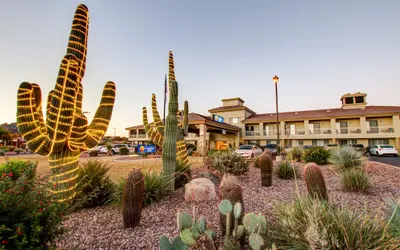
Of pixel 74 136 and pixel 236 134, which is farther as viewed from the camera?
pixel 236 134

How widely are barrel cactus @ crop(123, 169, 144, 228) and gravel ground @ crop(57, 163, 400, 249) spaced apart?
0.16 metres

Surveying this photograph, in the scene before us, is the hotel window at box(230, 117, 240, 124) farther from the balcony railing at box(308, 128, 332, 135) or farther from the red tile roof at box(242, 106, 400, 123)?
the balcony railing at box(308, 128, 332, 135)

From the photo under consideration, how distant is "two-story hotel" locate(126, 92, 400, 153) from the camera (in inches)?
1162

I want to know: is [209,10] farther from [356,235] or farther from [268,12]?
[356,235]

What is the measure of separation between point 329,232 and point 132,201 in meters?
3.20

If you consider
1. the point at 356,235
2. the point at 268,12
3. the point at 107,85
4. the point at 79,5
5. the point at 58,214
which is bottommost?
the point at 356,235

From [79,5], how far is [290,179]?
9.50m

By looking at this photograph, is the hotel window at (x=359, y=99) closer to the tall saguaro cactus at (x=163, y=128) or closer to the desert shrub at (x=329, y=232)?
the tall saguaro cactus at (x=163, y=128)

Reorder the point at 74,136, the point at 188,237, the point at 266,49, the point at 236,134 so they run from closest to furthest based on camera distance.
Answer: the point at 188,237 → the point at 74,136 → the point at 266,49 → the point at 236,134

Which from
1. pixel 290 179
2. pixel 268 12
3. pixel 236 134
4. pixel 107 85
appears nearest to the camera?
pixel 107 85

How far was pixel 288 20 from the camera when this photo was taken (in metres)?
12.6

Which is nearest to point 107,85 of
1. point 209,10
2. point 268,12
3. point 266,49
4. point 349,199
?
point 349,199

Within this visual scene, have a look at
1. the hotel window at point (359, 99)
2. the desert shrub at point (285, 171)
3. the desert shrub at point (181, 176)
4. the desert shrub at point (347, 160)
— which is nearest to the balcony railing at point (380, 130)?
the hotel window at point (359, 99)

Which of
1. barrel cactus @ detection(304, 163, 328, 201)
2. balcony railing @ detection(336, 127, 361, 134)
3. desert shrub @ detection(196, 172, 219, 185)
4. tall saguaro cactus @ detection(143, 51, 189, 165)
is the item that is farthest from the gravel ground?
balcony railing @ detection(336, 127, 361, 134)
